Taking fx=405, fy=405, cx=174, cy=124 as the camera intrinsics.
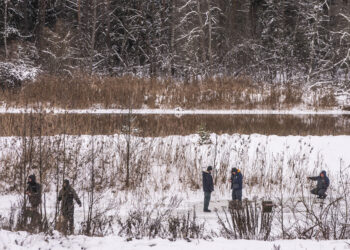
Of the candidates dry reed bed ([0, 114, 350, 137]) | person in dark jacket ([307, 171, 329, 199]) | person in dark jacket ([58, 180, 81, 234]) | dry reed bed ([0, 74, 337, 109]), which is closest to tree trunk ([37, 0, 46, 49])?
dry reed bed ([0, 74, 337, 109])

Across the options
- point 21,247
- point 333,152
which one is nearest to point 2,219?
point 21,247

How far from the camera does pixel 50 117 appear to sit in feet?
43.9

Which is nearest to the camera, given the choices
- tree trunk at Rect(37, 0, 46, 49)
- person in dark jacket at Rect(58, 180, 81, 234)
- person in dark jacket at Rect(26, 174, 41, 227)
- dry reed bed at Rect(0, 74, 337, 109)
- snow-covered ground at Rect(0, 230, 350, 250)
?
snow-covered ground at Rect(0, 230, 350, 250)

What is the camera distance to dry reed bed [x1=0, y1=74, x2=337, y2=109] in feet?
71.4

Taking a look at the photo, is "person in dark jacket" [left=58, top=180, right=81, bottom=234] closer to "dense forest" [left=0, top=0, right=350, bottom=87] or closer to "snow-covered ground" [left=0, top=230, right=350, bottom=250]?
"snow-covered ground" [left=0, top=230, right=350, bottom=250]

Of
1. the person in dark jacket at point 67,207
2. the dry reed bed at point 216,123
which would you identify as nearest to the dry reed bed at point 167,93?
the dry reed bed at point 216,123

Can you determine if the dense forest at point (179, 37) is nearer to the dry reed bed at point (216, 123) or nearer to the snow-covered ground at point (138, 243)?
the dry reed bed at point (216, 123)

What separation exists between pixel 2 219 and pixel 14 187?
3.03 m

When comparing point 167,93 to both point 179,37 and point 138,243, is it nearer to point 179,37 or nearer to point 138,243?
point 179,37

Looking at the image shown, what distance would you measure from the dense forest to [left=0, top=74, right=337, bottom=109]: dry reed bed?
498cm

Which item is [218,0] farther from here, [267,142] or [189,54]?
[267,142]

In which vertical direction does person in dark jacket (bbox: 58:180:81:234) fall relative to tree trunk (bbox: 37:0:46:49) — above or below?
below

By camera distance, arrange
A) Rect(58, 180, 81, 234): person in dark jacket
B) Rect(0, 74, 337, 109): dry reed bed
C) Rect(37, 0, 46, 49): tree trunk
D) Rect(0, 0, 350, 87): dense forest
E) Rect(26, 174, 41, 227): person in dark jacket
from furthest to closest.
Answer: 1. Rect(37, 0, 46, 49): tree trunk
2. Rect(0, 0, 350, 87): dense forest
3. Rect(0, 74, 337, 109): dry reed bed
4. Rect(26, 174, 41, 227): person in dark jacket
5. Rect(58, 180, 81, 234): person in dark jacket

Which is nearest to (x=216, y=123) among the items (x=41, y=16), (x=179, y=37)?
(x=179, y=37)
